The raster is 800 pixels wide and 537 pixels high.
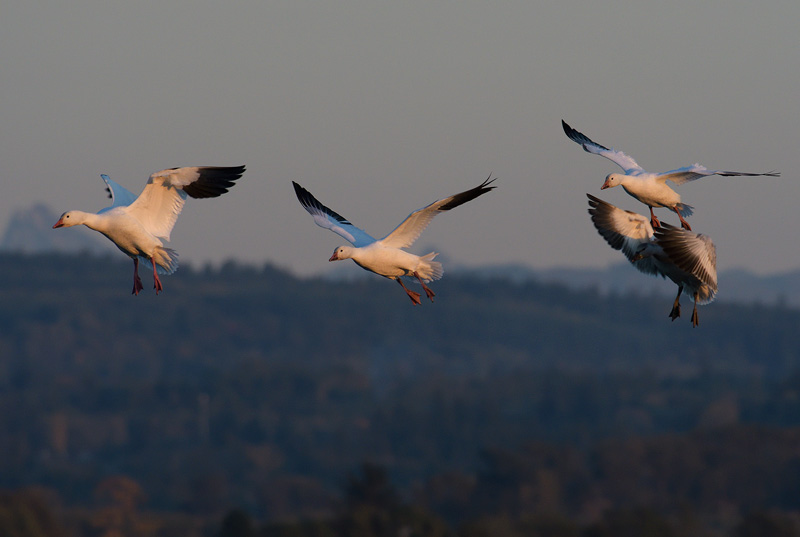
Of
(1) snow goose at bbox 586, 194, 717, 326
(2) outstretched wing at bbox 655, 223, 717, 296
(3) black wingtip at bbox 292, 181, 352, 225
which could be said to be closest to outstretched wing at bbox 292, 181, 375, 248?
(3) black wingtip at bbox 292, 181, 352, 225

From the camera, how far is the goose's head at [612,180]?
2370 centimetres

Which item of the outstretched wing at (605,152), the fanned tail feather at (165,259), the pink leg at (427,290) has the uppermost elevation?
the outstretched wing at (605,152)

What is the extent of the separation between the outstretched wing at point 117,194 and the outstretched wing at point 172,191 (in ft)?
2.46

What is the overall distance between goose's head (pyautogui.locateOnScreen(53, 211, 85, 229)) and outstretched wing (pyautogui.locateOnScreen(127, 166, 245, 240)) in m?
1.03

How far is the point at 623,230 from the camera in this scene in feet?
78.6

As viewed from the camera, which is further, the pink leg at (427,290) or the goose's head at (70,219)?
the goose's head at (70,219)

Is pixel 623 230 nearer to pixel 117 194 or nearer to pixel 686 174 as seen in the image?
pixel 686 174

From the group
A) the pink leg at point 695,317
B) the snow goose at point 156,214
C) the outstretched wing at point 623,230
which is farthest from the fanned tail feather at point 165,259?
the pink leg at point 695,317

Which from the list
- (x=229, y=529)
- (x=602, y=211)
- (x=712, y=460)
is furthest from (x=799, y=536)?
(x=602, y=211)

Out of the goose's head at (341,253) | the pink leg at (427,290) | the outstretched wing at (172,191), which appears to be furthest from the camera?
the outstretched wing at (172,191)

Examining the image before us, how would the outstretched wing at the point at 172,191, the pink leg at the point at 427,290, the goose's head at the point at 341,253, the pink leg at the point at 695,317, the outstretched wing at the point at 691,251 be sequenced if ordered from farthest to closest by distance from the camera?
the outstretched wing at the point at 172,191, the goose's head at the point at 341,253, the pink leg at the point at 427,290, the outstretched wing at the point at 691,251, the pink leg at the point at 695,317

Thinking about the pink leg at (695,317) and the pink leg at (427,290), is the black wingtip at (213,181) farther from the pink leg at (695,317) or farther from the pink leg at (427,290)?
the pink leg at (695,317)

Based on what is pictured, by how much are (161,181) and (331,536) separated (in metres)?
102

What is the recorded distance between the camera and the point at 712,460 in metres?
197
